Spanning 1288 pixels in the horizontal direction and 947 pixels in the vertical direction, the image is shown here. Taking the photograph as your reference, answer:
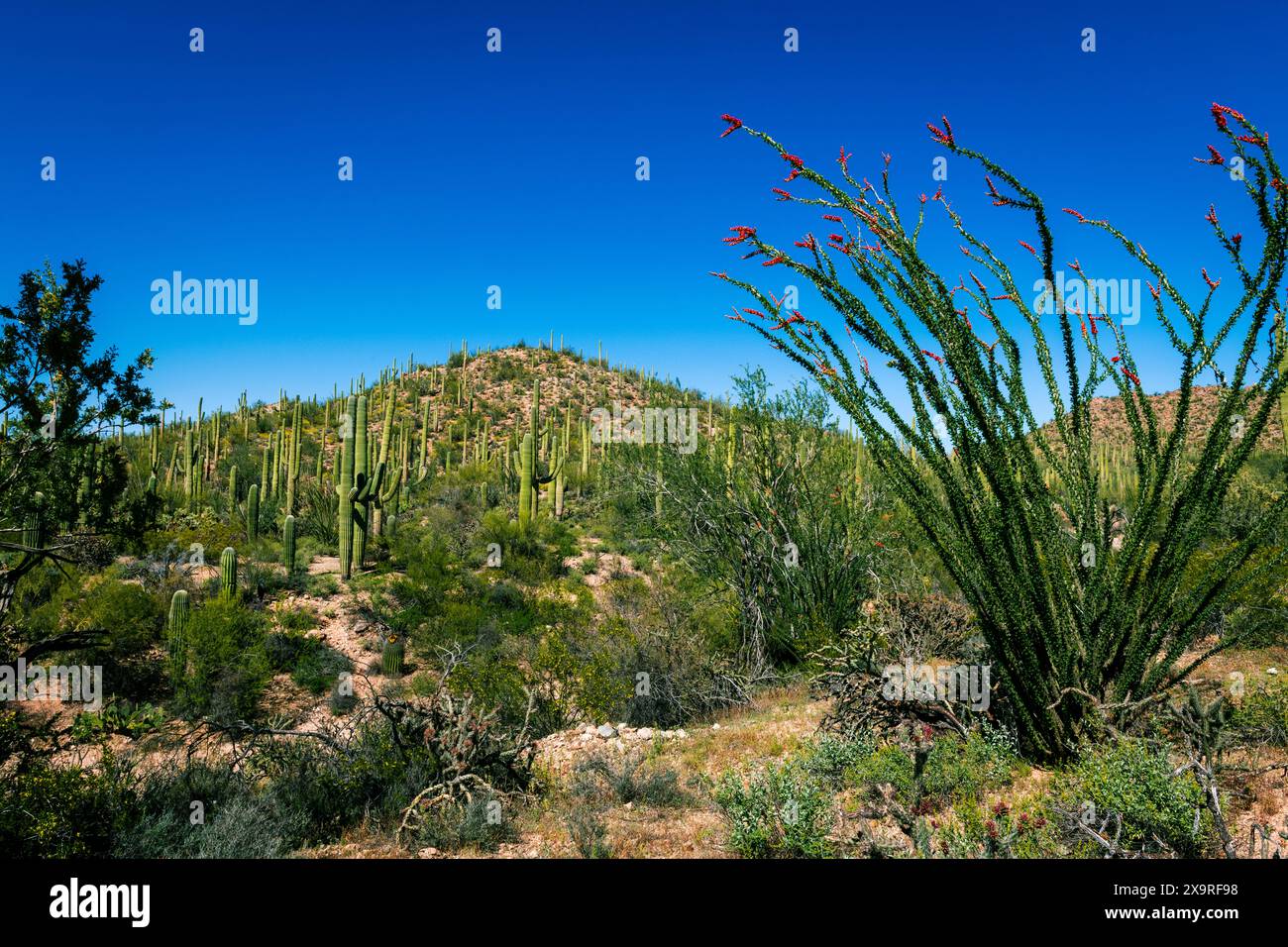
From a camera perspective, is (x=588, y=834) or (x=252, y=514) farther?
(x=252, y=514)

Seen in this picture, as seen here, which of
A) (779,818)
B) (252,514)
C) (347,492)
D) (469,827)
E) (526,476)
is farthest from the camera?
(526,476)

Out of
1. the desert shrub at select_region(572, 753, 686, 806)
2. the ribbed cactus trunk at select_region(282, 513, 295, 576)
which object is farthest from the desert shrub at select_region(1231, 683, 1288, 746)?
the ribbed cactus trunk at select_region(282, 513, 295, 576)

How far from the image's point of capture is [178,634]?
9477 millimetres

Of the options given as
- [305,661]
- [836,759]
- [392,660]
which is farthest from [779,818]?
[305,661]

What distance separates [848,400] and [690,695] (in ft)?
17.2

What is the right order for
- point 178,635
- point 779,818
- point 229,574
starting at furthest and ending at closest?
point 229,574 → point 178,635 → point 779,818

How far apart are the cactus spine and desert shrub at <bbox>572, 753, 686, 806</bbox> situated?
22.5 ft

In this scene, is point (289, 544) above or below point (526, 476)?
below

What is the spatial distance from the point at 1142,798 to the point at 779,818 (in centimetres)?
171

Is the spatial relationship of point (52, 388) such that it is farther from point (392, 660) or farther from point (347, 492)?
point (347, 492)

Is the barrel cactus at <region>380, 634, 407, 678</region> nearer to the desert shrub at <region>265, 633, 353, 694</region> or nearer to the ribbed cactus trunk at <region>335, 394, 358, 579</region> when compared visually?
the desert shrub at <region>265, 633, 353, 694</region>
